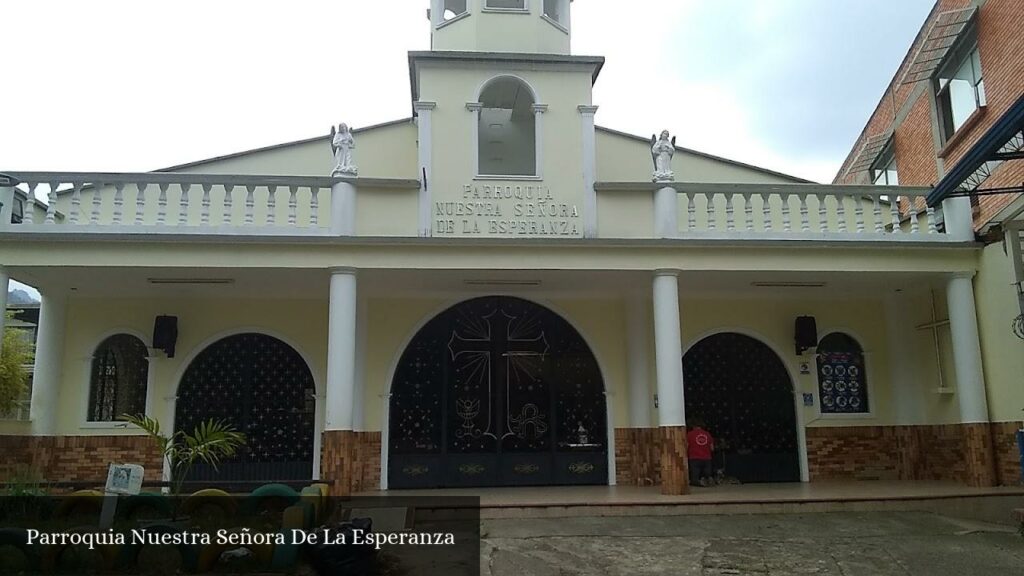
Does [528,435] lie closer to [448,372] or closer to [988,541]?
[448,372]

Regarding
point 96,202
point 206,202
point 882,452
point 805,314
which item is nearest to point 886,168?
point 805,314

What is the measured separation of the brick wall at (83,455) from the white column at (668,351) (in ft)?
23.3

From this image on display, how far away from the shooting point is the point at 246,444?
11.8 metres

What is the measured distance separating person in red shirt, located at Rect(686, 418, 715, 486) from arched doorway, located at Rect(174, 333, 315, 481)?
17.9 ft

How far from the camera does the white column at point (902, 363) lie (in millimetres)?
12344

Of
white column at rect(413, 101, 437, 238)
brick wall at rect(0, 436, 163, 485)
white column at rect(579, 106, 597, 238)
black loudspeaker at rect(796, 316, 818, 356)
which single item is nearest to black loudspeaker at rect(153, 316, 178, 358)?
brick wall at rect(0, 436, 163, 485)

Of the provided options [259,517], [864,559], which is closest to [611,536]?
[864,559]

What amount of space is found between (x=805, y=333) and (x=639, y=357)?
2.64 meters

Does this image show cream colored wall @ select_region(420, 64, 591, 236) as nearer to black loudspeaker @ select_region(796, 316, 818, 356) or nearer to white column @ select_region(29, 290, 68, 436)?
black loudspeaker @ select_region(796, 316, 818, 356)

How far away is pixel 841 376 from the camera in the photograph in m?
12.7

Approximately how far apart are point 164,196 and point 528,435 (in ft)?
19.6

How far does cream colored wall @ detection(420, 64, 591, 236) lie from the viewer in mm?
10742

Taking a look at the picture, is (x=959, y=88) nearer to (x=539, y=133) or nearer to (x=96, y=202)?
(x=539, y=133)

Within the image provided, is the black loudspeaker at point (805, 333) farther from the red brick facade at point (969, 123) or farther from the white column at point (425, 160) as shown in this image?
the white column at point (425, 160)
